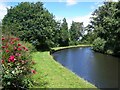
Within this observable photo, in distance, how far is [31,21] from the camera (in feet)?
120

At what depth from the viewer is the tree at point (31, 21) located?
120 ft

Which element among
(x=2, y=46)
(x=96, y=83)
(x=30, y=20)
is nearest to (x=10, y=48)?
(x=2, y=46)

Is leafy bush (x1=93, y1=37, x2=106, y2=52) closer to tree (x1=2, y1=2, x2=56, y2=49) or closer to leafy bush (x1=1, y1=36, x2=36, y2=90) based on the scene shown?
tree (x1=2, y1=2, x2=56, y2=49)

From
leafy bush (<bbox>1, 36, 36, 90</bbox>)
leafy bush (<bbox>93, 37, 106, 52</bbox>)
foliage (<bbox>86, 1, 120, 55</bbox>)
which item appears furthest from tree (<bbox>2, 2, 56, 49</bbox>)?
leafy bush (<bbox>1, 36, 36, 90</bbox>)

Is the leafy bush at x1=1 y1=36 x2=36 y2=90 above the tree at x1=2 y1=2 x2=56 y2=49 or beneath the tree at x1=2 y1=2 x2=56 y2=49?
beneath

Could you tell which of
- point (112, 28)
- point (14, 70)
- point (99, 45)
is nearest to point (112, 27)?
point (112, 28)

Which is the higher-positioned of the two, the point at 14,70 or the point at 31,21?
the point at 31,21

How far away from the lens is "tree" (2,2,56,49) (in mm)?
36438

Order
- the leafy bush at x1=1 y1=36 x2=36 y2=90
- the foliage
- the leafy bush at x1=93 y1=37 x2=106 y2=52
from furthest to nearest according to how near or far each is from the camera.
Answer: the leafy bush at x1=93 y1=37 x2=106 y2=52 < the foliage < the leafy bush at x1=1 y1=36 x2=36 y2=90

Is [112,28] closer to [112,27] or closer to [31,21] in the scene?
[112,27]

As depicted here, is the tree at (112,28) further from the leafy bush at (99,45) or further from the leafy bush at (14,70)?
the leafy bush at (14,70)

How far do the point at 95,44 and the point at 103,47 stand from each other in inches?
244

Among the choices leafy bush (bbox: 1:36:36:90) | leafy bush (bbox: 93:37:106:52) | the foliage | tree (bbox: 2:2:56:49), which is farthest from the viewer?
leafy bush (bbox: 93:37:106:52)

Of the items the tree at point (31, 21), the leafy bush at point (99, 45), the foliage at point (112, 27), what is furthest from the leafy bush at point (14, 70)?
the leafy bush at point (99, 45)
